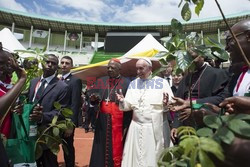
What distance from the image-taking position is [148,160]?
3.37 metres

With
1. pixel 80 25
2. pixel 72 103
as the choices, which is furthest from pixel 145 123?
pixel 80 25

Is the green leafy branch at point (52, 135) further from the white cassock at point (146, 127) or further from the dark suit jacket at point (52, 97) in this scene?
the white cassock at point (146, 127)

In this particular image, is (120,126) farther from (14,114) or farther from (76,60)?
(76,60)

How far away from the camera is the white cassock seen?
11.2 feet

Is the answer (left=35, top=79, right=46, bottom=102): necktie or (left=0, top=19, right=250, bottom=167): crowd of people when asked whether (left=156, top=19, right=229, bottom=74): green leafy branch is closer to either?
(left=0, top=19, right=250, bottom=167): crowd of people

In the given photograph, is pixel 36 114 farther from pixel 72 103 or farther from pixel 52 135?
pixel 72 103

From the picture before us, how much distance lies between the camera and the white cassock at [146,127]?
341 centimetres

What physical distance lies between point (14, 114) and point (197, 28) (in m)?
36.8

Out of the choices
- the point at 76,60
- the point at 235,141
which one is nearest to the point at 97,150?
the point at 235,141

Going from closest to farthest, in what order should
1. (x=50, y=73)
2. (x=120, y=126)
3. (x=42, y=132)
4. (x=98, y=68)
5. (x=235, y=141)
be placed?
1. (x=235, y=141)
2. (x=42, y=132)
3. (x=50, y=73)
4. (x=120, y=126)
5. (x=98, y=68)

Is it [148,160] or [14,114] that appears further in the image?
[148,160]

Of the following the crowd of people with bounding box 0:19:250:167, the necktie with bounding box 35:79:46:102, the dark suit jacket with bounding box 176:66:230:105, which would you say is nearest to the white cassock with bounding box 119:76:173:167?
the crowd of people with bounding box 0:19:250:167

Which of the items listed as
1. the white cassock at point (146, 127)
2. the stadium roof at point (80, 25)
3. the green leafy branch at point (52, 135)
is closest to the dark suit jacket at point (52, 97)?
the green leafy branch at point (52, 135)

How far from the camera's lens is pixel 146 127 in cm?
345
